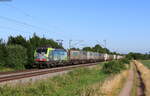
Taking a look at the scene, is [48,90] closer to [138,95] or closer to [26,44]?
[138,95]

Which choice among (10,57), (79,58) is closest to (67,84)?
(10,57)

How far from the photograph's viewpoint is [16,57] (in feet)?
136

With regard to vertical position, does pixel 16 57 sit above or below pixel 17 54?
below

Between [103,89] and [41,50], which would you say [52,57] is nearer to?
[41,50]

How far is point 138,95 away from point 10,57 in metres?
18.7

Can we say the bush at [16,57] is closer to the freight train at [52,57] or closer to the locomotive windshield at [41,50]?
the freight train at [52,57]

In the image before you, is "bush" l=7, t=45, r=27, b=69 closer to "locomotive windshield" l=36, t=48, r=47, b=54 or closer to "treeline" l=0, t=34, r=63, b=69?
"treeline" l=0, t=34, r=63, b=69

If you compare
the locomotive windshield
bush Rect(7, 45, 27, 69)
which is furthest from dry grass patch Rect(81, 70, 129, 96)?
bush Rect(7, 45, 27, 69)

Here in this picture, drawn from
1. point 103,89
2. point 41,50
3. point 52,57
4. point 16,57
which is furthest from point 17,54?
point 103,89

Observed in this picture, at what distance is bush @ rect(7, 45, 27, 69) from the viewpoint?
134 feet

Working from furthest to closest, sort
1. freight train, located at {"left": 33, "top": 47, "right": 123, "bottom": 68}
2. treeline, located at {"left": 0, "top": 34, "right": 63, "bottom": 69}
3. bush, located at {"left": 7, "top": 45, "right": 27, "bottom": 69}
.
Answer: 1. freight train, located at {"left": 33, "top": 47, "right": 123, "bottom": 68}
2. bush, located at {"left": 7, "top": 45, "right": 27, "bottom": 69}
3. treeline, located at {"left": 0, "top": 34, "right": 63, "bottom": 69}

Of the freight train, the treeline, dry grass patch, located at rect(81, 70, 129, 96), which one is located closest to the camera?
dry grass patch, located at rect(81, 70, 129, 96)

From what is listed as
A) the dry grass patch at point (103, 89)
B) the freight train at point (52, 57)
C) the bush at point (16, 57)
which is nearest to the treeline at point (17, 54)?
the bush at point (16, 57)

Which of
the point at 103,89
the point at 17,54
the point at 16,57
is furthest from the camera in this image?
the point at 17,54
